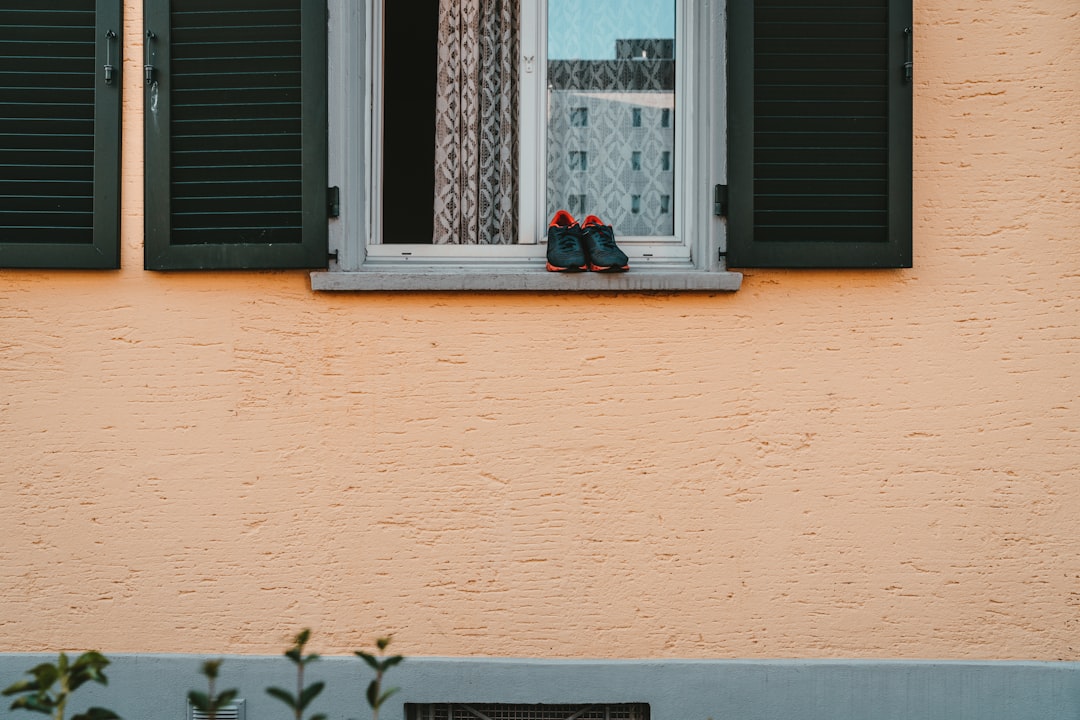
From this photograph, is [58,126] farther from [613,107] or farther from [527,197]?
[613,107]

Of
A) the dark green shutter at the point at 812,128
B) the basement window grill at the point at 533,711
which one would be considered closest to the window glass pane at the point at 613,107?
the dark green shutter at the point at 812,128

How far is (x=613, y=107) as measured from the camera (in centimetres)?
396

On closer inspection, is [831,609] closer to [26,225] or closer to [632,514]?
[632,514]

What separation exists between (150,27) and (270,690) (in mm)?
2860

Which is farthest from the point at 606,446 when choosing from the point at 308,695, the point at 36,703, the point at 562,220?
the point at 36,703

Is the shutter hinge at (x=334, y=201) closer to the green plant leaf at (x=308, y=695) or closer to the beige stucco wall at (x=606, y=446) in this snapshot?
the beige stucco wall at (x=606, y=446)

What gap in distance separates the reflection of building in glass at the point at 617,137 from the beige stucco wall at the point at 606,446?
0.56 meters

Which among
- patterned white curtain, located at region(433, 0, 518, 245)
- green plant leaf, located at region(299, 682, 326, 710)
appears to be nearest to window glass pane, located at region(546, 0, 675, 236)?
patterned white curtain, located at region(433, 0, 518, 245)

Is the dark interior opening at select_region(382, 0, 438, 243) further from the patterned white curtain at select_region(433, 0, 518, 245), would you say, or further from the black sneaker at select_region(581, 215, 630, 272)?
the black sneaker at select_region(581, 215, 630, 272)

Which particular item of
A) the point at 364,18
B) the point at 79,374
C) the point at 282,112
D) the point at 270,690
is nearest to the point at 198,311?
the point at 79,374

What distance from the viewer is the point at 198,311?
3.63 meters

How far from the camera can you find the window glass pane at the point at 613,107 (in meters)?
3.93

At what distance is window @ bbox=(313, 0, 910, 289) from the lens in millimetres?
3561

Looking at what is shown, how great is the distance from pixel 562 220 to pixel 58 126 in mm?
1944
